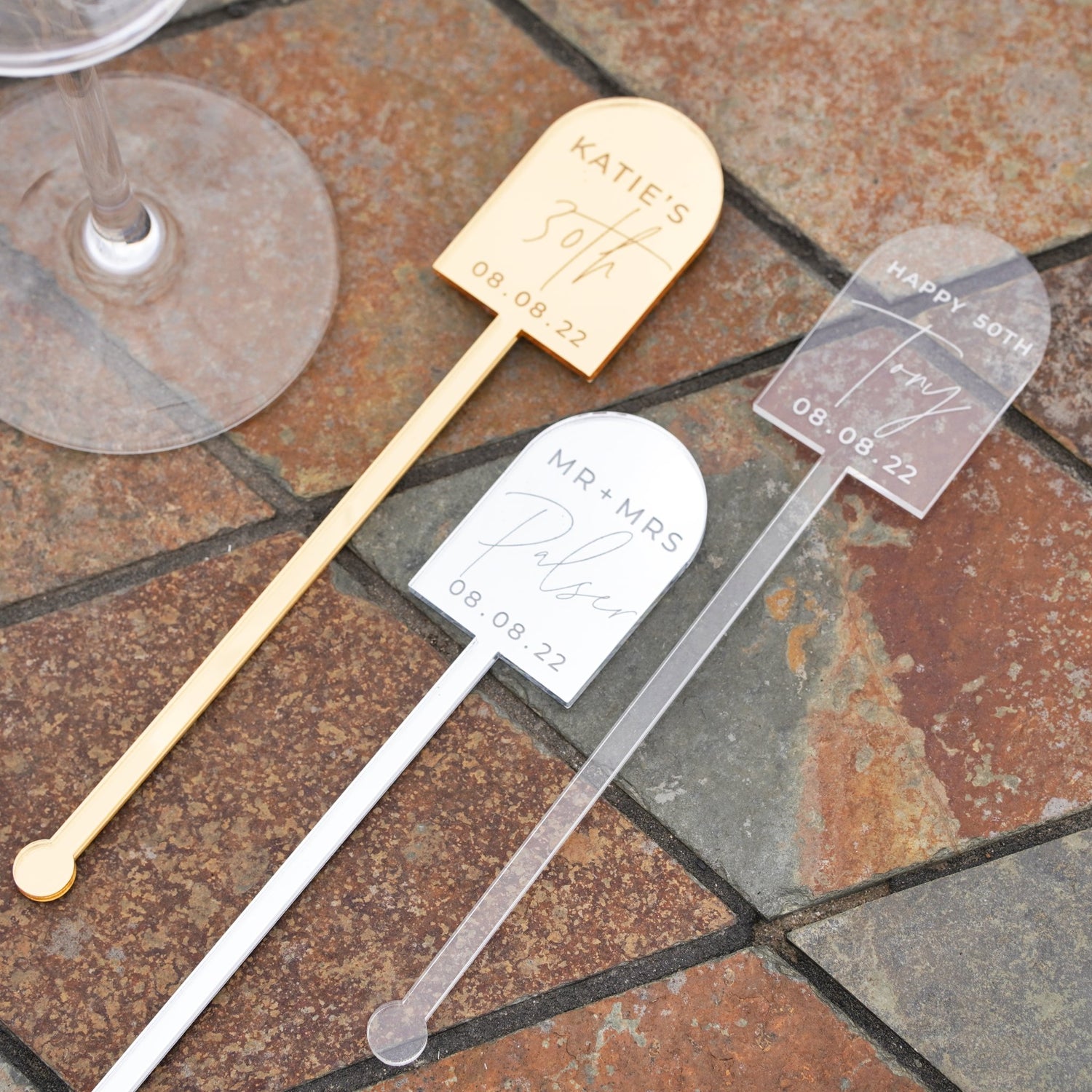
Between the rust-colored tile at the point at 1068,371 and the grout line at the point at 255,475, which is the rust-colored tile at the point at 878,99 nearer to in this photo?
the rust-colored tile at the point at 1068,371

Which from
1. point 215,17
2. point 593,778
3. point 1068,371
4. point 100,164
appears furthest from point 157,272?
point 1068,371

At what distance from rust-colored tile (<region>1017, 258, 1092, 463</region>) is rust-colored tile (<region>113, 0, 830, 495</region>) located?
184mm

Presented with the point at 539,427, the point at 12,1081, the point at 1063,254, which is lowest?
the point at 12,1081

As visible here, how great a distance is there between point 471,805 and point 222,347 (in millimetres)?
393

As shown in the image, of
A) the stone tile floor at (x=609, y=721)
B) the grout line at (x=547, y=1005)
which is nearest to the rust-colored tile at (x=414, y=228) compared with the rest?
the stone tile floor at (x=609, y=721)

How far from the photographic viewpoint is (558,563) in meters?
0.86

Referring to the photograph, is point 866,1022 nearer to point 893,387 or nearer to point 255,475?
point 893,387

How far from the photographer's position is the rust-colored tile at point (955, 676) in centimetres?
87

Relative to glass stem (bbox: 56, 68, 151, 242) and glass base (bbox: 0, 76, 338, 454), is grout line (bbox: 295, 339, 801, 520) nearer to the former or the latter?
glass base (bbox: 0, 76, 338, 454)

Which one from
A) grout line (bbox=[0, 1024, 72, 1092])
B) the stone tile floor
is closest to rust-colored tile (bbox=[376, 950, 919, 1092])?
the stone tile floor

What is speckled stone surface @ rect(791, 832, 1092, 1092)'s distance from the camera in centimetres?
84

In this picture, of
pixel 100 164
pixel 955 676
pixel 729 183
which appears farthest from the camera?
pixel 729 183

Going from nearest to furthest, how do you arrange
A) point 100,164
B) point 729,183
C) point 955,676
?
point 100,164 → point 955,676 → point 729,183

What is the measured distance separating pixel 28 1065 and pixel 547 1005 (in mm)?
351
